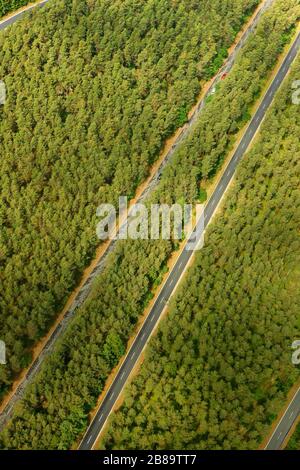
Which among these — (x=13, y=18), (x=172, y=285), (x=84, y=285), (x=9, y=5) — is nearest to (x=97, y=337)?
(x=84, y=285)

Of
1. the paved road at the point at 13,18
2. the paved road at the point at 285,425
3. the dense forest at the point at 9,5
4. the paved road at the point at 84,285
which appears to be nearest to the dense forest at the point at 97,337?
the paved road at the point at 84,285

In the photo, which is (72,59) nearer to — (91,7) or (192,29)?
(91,7)

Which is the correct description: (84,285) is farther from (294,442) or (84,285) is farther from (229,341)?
(294,442)

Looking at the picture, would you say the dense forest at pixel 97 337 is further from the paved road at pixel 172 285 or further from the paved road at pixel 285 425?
the paved road at pixel 285 425

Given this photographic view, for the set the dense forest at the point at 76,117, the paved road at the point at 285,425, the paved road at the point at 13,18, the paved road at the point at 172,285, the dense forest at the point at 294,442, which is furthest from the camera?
the paved road at the point at 13,18

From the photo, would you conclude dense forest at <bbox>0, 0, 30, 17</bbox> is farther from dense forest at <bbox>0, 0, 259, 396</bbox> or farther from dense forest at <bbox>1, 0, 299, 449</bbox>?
dense forest at <bbox>1, 0, 299, 449</bbox>
